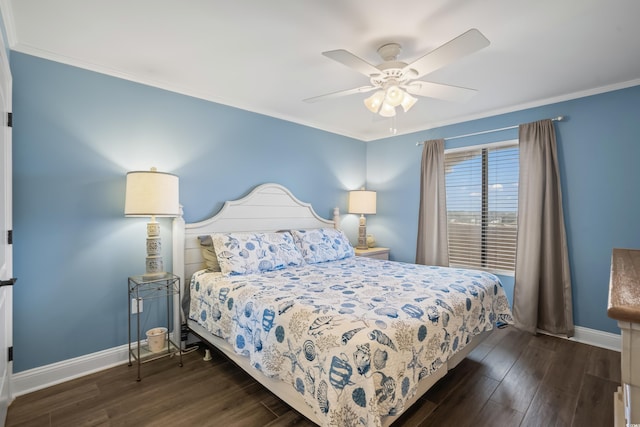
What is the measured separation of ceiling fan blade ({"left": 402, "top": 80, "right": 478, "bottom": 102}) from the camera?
85.6 inches

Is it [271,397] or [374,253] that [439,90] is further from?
[271,397]

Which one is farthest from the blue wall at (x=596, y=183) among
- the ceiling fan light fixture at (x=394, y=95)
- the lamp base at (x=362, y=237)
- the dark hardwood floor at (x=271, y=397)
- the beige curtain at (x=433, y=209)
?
the lamp base at (x=362, y=237)

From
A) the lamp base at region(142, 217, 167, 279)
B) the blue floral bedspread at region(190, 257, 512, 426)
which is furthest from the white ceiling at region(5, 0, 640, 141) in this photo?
the blue floral bedspread at region(190, 257, 512, 426)

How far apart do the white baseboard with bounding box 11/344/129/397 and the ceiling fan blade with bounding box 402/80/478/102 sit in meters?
3.20

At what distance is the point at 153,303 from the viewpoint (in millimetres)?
2750

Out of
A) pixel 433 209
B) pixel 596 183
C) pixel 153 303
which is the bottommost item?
pixel 153 303

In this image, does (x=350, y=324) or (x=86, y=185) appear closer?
(x=350, y=324)

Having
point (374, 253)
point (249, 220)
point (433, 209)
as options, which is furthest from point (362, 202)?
point (249, 220)

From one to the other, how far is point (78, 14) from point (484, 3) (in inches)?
Result: 96.1

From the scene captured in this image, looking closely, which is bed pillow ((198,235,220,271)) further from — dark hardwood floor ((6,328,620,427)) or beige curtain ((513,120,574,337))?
beige curtain ((513,120,574,337))

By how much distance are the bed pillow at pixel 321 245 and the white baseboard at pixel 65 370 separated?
1841mm

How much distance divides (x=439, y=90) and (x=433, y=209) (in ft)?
6.57

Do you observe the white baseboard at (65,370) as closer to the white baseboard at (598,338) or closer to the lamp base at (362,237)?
the lamp base at (362,237)

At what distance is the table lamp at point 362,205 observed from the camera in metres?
4.36
